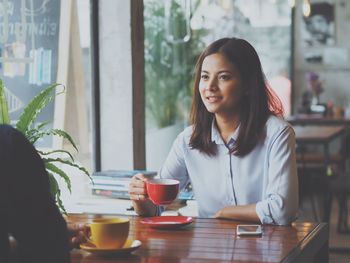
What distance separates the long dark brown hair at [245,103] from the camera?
286 cm

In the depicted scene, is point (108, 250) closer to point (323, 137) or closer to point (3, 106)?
point (3, 106)

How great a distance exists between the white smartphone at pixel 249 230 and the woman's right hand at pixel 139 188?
39 centimetres

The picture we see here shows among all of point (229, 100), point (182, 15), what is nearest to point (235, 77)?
point (229, 100)

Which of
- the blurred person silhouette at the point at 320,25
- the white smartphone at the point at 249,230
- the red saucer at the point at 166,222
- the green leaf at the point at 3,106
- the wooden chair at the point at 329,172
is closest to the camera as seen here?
the white smartphone at the point at 249,230

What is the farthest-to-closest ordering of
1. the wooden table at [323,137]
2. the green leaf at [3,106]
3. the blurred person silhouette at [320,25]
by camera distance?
the blurred person silhouette at [320,25]
the wooden table at [323,137]
the green leaf at [3,106]

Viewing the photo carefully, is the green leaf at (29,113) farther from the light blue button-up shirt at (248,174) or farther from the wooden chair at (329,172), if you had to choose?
the wooden chair at (329,172)

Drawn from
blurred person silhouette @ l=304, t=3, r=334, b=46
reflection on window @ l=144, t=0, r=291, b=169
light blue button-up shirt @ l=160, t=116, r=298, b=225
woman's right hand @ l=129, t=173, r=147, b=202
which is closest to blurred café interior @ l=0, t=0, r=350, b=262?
reflection on window @ l=144, t=0, r=291, b=169

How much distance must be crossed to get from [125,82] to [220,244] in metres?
2.10

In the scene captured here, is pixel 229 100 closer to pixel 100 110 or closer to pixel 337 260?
pixel 100 110

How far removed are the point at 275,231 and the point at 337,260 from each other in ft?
10.2

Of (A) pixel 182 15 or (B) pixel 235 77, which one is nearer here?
(B) pixel 235 77

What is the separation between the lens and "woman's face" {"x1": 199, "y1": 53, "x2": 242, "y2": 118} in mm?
2869

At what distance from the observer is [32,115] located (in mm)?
2609

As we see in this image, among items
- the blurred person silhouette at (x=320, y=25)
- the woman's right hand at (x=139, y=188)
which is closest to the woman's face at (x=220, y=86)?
the woman's right hand at (x=139, y=188)
